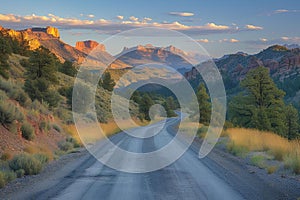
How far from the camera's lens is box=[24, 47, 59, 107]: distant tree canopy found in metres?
28.0

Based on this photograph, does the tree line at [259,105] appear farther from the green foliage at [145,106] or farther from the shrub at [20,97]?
the green foliage at [145,106]

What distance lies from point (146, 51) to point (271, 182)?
18654 mm

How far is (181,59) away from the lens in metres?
21.5

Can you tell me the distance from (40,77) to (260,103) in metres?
22.9

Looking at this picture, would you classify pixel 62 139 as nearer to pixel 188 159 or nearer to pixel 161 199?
pixel 188 159

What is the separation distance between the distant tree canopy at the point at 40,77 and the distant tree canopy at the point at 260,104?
64.6 feet

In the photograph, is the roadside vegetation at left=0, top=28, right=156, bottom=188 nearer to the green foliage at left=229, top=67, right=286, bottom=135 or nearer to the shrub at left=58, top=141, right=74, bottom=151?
the shrub at left=58, top=141, right=74, bottom=151

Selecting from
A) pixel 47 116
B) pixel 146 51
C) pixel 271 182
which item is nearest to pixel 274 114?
pixel 146 51

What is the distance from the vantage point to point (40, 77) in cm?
2964

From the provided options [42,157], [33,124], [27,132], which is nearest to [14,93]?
[33,124]

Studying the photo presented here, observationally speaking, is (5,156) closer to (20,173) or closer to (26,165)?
(26,165)

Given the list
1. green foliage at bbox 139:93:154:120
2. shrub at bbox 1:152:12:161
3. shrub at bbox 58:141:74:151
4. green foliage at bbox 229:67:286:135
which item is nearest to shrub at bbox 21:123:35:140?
shrub at bbox 58:141:74:151

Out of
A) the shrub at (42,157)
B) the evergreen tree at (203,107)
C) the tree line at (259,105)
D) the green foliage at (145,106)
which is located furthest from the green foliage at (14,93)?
the green foliage at (145,106)

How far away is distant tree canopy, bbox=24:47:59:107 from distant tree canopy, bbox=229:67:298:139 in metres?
19.7
